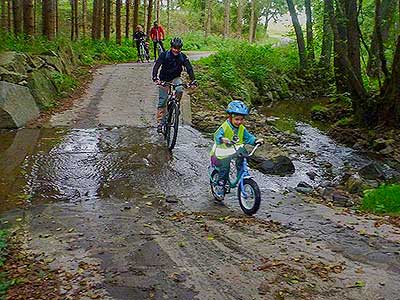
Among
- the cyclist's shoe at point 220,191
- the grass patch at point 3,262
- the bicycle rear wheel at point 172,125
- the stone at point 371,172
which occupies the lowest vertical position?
the stone at point 371,172

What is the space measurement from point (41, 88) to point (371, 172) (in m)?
9.09

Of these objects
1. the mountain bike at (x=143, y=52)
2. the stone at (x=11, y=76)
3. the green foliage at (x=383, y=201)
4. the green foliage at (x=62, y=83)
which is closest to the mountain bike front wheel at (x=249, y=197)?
the green foliage at (x=383, y=201)

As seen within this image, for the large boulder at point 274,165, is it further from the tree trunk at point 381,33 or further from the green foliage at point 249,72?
the green foliage at point 249,72

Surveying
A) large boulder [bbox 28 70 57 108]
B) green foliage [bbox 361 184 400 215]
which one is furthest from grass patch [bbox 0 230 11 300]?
large boulder [bbox 28 70 57 108]

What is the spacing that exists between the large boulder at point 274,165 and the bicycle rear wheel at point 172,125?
184cm

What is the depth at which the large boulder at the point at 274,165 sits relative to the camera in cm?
1050

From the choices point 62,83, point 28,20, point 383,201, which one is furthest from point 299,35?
point 383,201

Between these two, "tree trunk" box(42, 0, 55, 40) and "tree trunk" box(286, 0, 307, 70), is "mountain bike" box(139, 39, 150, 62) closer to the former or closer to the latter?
"tree trunk" box(42, 0, 55, 40)

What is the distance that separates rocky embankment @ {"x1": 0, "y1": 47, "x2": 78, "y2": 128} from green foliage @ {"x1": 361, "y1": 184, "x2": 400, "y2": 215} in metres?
7.94

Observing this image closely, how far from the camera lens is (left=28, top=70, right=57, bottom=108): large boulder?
13413mm

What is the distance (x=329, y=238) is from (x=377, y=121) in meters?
10.6

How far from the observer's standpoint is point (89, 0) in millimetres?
47844

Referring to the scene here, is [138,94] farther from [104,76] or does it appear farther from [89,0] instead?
[89,0]

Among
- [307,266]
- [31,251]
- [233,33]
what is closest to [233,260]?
[307,266]
